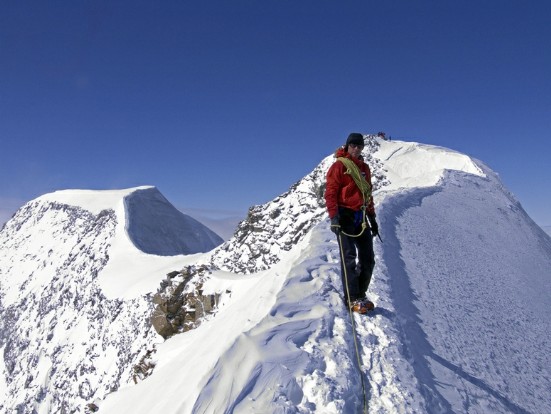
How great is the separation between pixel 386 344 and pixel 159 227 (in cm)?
5522

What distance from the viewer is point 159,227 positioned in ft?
190

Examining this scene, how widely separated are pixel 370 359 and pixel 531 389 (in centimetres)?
346

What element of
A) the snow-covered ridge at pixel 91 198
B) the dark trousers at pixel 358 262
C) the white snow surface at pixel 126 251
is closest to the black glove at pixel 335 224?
the dark trousers at pixel 358 262

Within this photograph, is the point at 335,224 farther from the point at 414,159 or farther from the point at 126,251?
the point at 126,251

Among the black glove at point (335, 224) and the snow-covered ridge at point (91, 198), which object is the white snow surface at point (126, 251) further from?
the black glove at point (335, 224)

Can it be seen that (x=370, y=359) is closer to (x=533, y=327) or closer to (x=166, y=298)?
(x=533, y=327)

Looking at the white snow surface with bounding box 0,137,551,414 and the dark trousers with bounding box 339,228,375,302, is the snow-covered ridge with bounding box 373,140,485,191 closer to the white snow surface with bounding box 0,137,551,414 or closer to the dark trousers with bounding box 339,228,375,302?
the white snow surface with bounding box 0,137,551,414

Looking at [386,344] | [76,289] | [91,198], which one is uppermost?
[91,198]

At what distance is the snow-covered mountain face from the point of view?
103 ft

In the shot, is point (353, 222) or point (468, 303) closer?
point (353, 222)

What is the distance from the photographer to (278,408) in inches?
170

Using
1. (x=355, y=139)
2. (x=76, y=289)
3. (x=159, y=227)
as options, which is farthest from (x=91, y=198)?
(x=355, y=139)

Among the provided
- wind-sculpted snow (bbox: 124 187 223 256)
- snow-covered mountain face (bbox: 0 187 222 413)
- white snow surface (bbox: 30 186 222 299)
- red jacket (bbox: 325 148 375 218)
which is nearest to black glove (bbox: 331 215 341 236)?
red jacket (bbox: 325 148 375 218)

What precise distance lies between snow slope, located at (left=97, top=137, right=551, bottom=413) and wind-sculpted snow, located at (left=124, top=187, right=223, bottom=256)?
40.0 m
